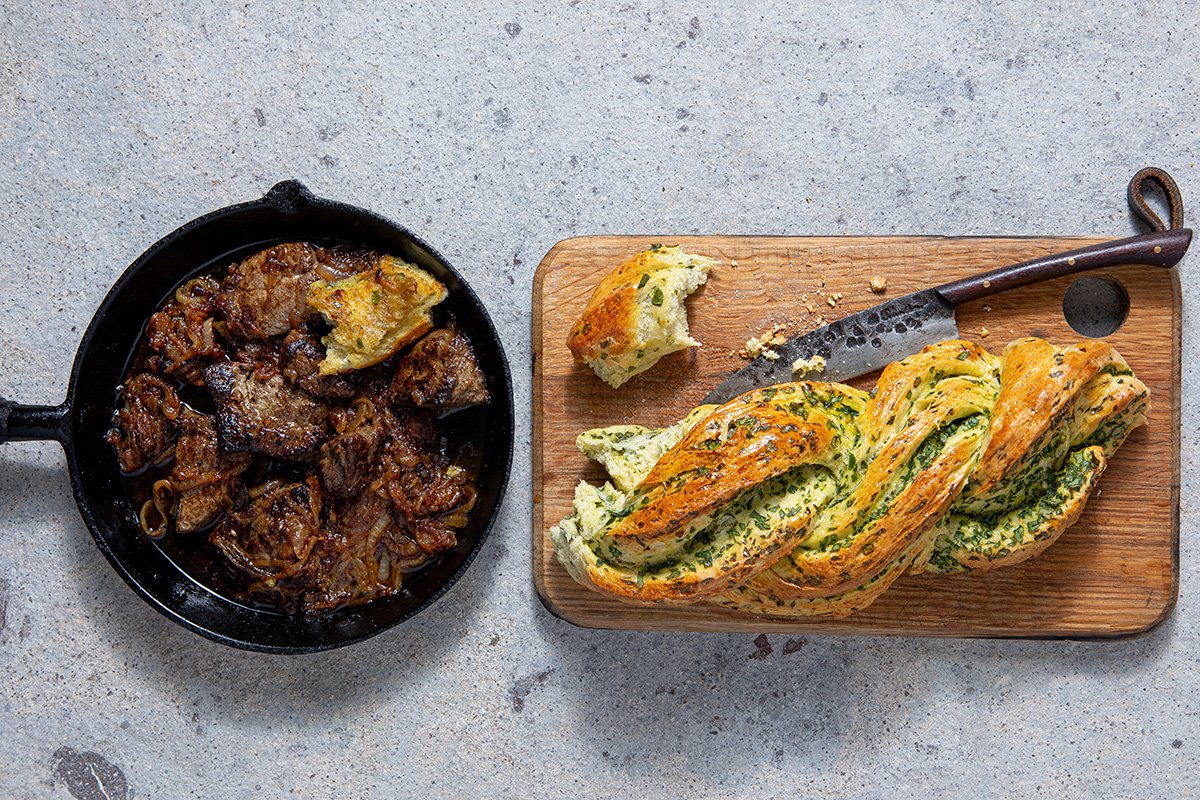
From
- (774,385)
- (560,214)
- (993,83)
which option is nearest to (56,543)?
(560,214)

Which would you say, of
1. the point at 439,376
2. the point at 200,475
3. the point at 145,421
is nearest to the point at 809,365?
the point at 439,376

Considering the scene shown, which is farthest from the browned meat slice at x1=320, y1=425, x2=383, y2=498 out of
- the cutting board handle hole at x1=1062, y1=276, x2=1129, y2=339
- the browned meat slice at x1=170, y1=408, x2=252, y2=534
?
the cutting board handle hole at x1=1062, y1=276, x2=1129, y2=339

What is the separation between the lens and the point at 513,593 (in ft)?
10.0

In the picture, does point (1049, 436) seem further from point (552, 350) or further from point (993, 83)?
point (552, 350)

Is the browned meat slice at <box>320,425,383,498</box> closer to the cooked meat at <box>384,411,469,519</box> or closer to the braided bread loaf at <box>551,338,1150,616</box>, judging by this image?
the cooked meat at <box>384,411,469,519</box>

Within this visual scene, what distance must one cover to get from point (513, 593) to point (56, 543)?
1784 mm

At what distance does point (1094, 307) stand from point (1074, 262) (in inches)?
12.9

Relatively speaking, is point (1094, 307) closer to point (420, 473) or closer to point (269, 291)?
point (420, 473)

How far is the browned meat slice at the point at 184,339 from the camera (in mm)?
2809

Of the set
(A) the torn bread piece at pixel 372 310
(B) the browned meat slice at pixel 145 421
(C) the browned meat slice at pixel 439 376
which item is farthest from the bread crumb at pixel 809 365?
(B) the browned meat slice at pixel 145 421

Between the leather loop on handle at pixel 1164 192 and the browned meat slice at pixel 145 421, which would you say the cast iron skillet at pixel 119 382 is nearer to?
the browned meat slice at pixel 145 421

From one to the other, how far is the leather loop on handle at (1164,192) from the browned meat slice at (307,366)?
9.70 ft

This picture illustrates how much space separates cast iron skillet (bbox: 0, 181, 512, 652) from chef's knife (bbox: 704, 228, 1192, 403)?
86 centimetres

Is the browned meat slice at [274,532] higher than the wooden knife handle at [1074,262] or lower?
lower
